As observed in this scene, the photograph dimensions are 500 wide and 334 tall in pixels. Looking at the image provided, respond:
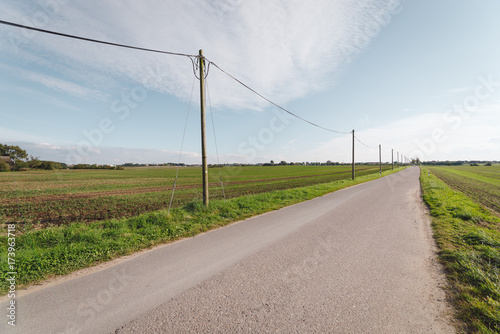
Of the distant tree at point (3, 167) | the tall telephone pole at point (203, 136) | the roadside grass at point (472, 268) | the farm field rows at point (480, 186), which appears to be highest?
the tall telephone pole at point (203, 136)

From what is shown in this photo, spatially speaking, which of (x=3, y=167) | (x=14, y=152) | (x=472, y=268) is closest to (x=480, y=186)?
(x=472, y=268)

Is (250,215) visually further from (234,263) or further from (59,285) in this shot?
(59,285)

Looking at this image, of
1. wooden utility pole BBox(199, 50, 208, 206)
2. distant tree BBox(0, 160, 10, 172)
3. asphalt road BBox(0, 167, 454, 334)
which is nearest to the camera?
asphalt road BBox(0, 167, 454, 334)

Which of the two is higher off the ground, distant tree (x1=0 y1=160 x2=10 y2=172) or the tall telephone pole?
the tall telephone pole

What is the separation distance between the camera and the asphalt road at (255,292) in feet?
8.71

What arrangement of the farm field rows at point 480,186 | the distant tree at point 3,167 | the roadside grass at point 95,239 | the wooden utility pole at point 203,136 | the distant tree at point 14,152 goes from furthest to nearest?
the distant tree at point 14,152 < the distant tree at point 3,167 < the farm field rows at point 480,186 < the wooden utility pole at point 203,136 < the roadside grass at point 95,239

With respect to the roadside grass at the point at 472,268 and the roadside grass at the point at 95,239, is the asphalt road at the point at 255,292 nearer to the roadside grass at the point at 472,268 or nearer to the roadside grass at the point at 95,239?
the roadside grass at the point at 472,268

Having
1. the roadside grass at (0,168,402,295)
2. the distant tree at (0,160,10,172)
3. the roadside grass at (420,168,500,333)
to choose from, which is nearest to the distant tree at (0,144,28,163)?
the distant tree at (0,160,10,172)

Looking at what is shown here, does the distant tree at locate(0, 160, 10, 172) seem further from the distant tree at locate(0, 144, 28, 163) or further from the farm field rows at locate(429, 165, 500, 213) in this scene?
the farm field rows at locate(429, 165, 500, 213)

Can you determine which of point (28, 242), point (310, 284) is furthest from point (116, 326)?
point (28, 242)

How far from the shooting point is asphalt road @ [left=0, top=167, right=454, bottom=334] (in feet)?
8.71

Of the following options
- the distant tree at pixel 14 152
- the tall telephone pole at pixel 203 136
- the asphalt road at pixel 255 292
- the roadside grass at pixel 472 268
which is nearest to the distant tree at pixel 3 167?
the distant tree at pixel 14 152

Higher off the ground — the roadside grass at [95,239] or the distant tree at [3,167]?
the distant tree at [3,167]

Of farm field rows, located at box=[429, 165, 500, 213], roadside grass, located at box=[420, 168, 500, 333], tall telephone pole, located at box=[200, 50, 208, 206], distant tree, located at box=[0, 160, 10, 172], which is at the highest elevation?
tall telephone pole, located at box=[200, 50, 208, 206]
